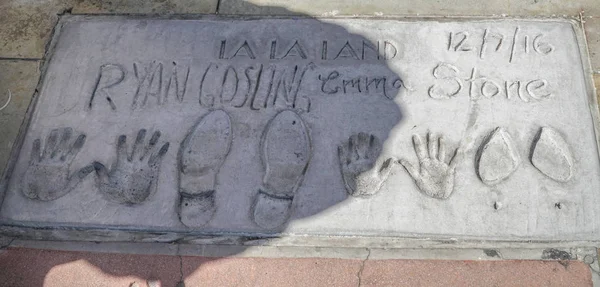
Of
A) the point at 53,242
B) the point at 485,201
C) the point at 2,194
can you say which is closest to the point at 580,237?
the point at 485,201

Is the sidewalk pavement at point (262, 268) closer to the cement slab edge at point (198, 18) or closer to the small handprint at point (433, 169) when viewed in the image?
the cement slab edge at point (198, 18)

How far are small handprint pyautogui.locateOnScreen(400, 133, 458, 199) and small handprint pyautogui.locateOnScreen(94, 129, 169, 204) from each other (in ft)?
4.38

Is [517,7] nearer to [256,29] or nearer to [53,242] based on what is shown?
[256,29]

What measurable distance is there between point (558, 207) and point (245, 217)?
5.18 feet

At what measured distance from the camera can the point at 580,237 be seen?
2254 millimetres

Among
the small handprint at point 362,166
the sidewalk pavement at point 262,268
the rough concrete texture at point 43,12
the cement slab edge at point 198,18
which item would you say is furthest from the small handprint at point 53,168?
the small handprint at point 362,166

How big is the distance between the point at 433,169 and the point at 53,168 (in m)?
2.06

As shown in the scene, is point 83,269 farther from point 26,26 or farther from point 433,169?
point 433,169

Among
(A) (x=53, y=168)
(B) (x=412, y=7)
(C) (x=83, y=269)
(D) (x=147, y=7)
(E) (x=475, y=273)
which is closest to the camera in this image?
(E) (x=475, y=273)

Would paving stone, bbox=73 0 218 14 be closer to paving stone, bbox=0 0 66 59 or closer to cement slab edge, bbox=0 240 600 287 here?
paving stone, bbox=0 0 66 59

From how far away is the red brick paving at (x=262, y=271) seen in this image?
2256 millimetres

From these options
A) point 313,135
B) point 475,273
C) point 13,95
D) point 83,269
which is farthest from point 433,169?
point 13,95

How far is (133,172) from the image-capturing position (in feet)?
8.12

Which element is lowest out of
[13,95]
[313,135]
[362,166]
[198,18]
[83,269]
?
[83,269]
